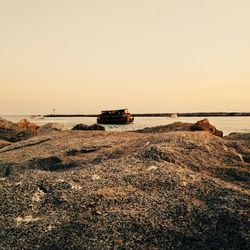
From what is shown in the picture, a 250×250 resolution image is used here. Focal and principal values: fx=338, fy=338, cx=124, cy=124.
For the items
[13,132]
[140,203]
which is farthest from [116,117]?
[140,203]

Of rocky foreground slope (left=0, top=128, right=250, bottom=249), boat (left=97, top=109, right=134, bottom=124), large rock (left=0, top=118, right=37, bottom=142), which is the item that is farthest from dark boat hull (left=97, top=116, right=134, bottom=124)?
rocky foreground slope (left=0, top=128, right=250, bottom=249)

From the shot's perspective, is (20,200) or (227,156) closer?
(20,200)

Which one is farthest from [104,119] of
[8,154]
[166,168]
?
[166,168]

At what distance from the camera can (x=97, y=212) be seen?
4879 millimetres

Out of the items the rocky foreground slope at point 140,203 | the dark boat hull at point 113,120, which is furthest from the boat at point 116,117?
the rocky foreground slope at point 140,203

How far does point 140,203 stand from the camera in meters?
5.07

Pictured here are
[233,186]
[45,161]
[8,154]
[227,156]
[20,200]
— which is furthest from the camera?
[8,154]

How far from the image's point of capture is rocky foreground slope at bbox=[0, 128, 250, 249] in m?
4.42

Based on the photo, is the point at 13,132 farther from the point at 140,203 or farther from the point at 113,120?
the point at 113,120

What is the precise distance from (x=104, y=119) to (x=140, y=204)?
5702 cm

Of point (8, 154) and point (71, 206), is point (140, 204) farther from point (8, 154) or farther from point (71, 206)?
point (8, 154)

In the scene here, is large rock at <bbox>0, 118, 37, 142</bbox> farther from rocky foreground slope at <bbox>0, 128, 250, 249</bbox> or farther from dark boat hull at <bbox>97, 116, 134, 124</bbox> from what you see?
dark boat hull at <bbox>97, 116, 134, 124</bbox>

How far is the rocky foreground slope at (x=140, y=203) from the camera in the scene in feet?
14.5

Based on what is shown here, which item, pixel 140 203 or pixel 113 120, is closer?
pixel 140 203
